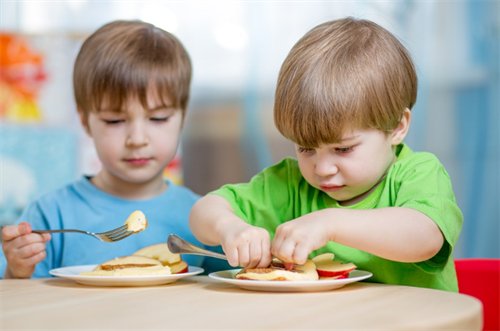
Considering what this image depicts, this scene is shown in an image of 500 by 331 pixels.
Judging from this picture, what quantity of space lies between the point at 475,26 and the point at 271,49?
83cm

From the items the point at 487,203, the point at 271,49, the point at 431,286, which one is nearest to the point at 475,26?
the point at 487,203

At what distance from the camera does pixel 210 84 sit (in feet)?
8.89

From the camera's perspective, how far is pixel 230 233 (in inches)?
37.9

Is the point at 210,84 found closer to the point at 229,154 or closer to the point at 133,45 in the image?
the point at 229,154

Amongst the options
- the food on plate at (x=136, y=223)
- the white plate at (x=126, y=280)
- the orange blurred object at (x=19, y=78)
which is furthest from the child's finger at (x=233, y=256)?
the orange blurred object at (x=19, y=78)

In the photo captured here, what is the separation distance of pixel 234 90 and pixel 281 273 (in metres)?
1.87

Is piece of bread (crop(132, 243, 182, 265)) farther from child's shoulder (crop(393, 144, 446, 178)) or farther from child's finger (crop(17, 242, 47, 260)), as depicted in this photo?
child's shoulder (crop(393, 144, 446, 178))

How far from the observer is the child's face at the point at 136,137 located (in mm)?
1424

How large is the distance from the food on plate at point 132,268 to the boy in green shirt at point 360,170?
113 mm

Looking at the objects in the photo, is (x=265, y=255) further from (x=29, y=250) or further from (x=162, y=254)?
(x=29, y=250)

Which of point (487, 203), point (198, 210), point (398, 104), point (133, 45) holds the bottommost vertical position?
point (487, 203)

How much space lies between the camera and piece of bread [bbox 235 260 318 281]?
86 centimetres

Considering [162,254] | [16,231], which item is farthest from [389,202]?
[16,231]

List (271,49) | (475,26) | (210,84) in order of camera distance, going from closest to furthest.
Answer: (475,26)
(271,49)
(210,84)
